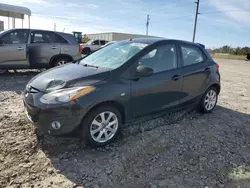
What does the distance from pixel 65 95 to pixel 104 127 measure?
0.77 m

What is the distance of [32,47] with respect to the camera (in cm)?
834

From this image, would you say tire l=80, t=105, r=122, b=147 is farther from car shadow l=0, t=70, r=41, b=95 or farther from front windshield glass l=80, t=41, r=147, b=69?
car shadow l=0, t=70, r=41, b=95

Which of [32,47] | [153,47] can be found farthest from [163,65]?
[32,47]

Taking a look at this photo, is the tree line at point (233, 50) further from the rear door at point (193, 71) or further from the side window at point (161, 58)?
the side window at point (161, 58)

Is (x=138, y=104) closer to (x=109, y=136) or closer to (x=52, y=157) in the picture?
(x=109, y=136)

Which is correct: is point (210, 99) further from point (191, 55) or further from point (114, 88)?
point (114, 88)

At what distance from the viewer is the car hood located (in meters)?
3.30

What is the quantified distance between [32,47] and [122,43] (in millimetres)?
5053

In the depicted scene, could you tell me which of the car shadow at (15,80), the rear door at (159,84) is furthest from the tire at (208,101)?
the car shadow at (15,80)

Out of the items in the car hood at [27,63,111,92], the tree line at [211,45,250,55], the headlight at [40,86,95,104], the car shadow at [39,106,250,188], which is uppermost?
the tree line at [211,45,250,55]

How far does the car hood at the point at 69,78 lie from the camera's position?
3301 millimetres

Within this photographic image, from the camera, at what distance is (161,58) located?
13.7 feet

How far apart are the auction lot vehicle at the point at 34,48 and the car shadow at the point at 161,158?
5.50 meters

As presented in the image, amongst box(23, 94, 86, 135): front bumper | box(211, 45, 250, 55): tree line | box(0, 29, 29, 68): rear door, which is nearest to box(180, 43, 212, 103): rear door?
box(23, 94, 86, 135): front bumper
